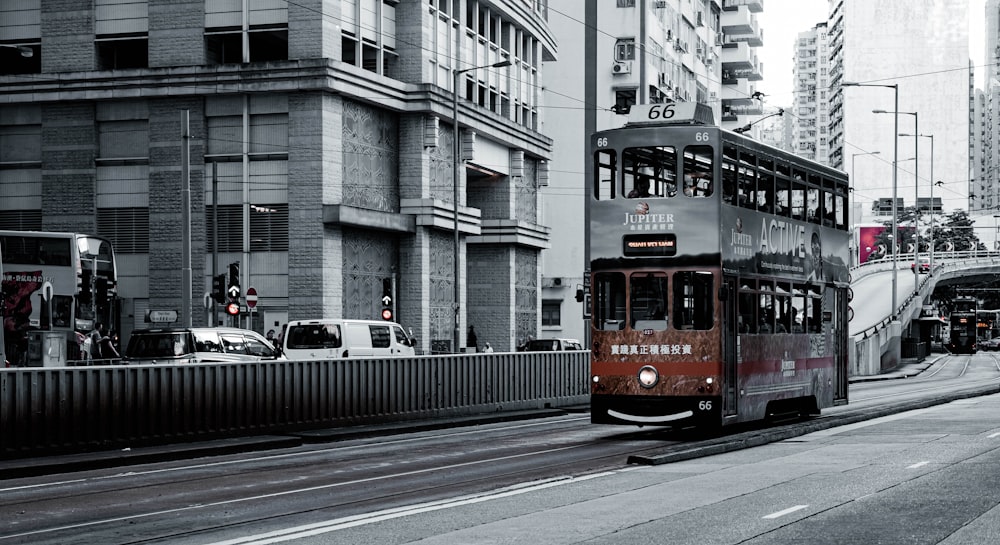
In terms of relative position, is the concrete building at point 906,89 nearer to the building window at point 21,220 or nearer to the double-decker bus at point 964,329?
the double-decker bus at point 964,329

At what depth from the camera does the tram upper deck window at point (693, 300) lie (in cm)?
1964

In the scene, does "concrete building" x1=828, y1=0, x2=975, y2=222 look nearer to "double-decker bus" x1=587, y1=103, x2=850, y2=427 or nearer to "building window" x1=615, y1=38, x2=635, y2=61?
"building window" x1=615, y1=38, x2=635, y2=61

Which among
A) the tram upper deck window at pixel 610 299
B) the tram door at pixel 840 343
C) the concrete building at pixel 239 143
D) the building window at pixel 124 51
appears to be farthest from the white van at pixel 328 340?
the building window at pixel 124 51

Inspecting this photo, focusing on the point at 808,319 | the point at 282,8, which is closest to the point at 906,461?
the point at 808,319

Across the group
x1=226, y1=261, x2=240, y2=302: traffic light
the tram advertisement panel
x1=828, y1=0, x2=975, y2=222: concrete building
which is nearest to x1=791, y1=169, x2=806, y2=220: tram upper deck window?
the tram advertisement panel

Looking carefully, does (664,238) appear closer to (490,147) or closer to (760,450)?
(760,450)

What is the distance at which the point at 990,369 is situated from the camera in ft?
204

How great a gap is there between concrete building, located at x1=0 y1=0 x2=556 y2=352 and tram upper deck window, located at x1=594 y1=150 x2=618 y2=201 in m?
21.9

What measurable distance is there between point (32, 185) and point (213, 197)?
23.6 feet

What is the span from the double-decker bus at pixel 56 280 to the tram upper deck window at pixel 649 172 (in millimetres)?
19267

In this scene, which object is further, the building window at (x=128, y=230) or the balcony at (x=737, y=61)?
the balcony at (x=737, y=61)

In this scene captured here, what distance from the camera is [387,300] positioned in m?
42.5

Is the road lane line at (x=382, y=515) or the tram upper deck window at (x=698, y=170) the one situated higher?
the tram upper deck window at (x=698, y=170)

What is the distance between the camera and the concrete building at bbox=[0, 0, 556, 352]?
41.8m
